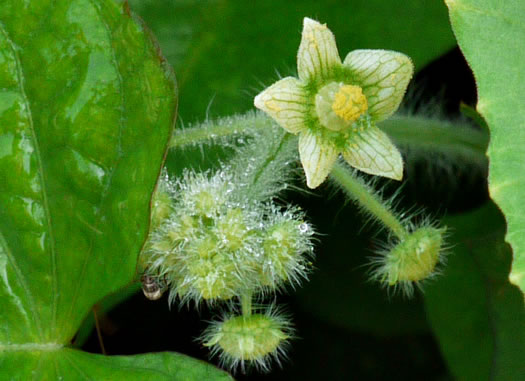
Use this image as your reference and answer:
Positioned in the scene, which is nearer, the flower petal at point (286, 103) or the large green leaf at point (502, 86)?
the large green leaf at point (502, 86)

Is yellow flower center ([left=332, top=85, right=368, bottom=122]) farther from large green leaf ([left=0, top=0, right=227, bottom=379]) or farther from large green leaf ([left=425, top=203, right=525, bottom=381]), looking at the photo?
large green leaf ([left=425, top=203, right=525, bottom=381])

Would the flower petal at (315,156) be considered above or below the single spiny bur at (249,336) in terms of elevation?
above

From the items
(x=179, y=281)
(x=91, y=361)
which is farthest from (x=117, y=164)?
(x=91, y=361)

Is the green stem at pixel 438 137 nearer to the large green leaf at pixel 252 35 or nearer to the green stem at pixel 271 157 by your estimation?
the large green leaf at pixel 252 35

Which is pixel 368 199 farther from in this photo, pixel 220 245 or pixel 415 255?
pixel 220 245

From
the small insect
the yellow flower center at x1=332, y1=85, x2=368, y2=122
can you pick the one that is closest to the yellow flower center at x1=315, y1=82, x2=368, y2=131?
the yellow flower center at x1=332, y1=85, x2=368, y2=122

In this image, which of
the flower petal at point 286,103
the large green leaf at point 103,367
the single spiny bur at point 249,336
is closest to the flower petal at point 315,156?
the flower petal at point 286,103

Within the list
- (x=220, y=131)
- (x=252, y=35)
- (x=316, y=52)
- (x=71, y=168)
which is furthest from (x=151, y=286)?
(x=252, y=35)
